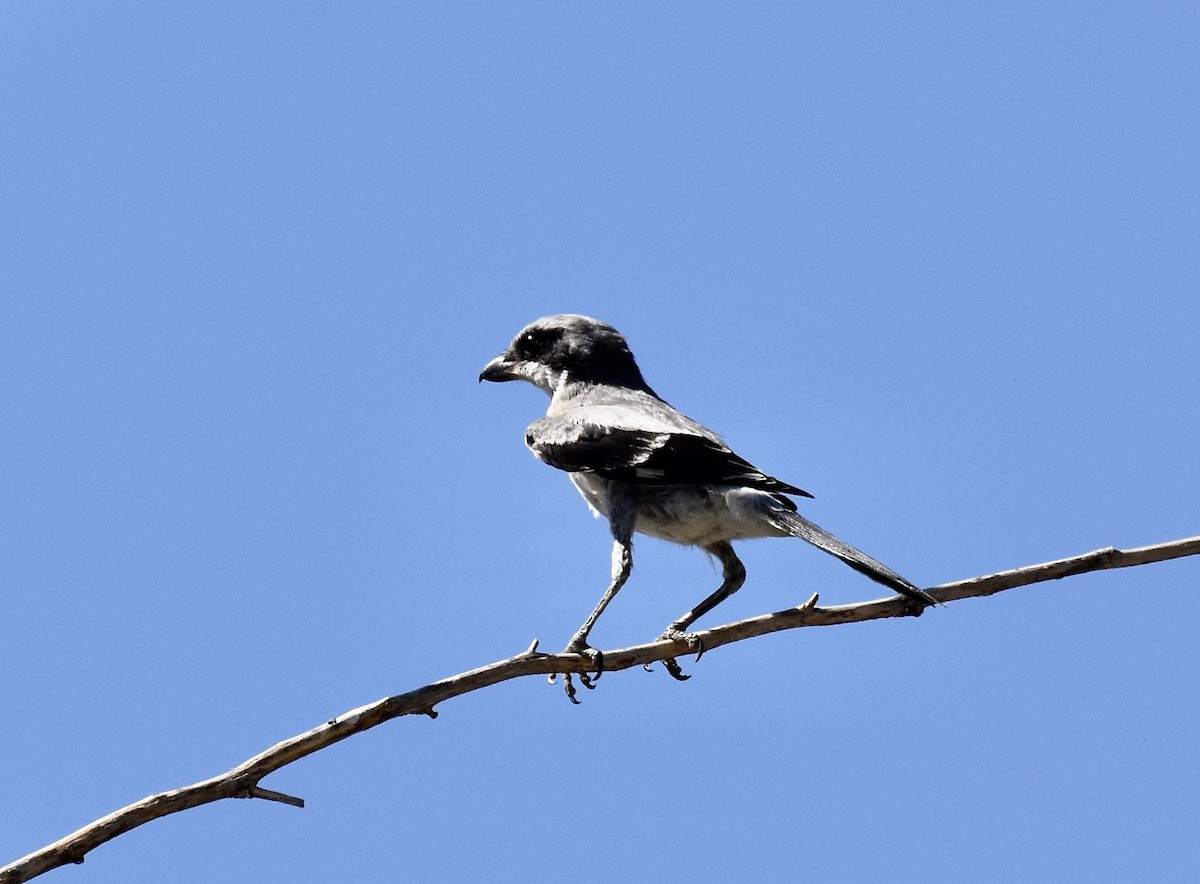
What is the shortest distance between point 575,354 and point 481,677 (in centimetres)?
480

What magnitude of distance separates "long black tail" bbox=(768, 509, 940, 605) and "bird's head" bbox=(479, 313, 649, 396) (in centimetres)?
265

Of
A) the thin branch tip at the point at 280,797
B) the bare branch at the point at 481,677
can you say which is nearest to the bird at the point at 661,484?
the bare branch at the point at 481,677

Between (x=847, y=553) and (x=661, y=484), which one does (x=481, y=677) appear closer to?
(x=847, y=553)

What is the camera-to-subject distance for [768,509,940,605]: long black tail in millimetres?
6844

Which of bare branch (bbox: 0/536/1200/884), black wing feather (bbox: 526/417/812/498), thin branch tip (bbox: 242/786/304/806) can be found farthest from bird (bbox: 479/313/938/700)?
thin branch tip (bbox: 242/786/304/806)

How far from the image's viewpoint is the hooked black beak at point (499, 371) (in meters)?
11.0

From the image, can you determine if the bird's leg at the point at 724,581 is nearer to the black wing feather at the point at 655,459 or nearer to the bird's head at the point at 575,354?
the black wing feather at the point at 655,459

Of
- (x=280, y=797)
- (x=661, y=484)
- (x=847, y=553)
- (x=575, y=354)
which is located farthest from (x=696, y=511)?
(x=280, y=797)

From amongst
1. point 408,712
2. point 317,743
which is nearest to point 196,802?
point 317,743

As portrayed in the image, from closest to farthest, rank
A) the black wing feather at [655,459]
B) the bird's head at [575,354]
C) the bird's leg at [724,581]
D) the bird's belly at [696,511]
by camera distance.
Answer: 1. the bird's belly at [696,511]
2. the black wing feather at [655,459]
3. the bird's leg at [724,581]
4. the bird's head at [575,354]

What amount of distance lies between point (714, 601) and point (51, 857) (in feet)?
16.7

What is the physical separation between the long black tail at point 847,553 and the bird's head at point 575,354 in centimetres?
265

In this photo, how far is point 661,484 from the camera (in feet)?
28.9

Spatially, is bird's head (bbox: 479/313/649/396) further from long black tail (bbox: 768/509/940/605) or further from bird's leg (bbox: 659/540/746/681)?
long black tail (bbox: 768/509/940/605)
